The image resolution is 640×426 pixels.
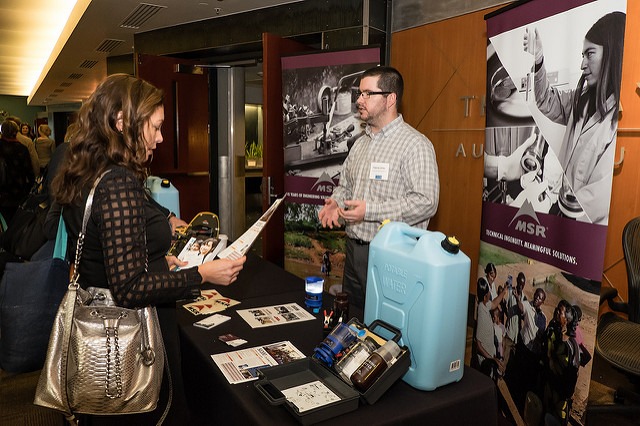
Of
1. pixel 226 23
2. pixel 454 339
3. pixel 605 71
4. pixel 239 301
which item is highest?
pixel 226 23

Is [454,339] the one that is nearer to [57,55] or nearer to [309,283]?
[309,283]

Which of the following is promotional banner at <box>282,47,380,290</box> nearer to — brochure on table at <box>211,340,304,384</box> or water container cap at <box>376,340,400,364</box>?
brochure on table at <box>211,340,304,384</box>

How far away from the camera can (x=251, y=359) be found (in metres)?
1.30

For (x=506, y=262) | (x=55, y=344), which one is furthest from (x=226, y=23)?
(x=55, y=344)

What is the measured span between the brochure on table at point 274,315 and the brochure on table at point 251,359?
0.17m

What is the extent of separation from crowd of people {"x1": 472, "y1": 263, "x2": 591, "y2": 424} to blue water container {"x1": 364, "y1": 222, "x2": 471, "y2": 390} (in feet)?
2.61

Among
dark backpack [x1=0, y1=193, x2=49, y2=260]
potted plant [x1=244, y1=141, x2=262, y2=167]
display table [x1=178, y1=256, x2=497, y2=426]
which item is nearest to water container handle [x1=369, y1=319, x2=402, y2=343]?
display table [x1=178, y1=256, x2=497, y2=426]

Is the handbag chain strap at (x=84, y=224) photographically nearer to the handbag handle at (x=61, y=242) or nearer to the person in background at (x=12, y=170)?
the handbag handle at (x=61, y=242)

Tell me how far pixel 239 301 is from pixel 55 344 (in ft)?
2.27

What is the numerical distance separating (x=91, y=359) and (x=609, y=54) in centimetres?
186

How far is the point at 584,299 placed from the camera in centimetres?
170

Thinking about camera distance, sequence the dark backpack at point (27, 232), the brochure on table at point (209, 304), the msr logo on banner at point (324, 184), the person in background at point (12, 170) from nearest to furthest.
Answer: the brochure on table at point (209, 304) < the dark backpack at point (27, 232) < the msr logo on banner at point (324, 184) < the person in background at point (12, 170)

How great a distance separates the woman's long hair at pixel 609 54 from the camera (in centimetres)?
154

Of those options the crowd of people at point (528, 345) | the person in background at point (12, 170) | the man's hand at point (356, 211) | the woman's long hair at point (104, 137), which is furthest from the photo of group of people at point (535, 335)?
the person in background at point (12, 170)
